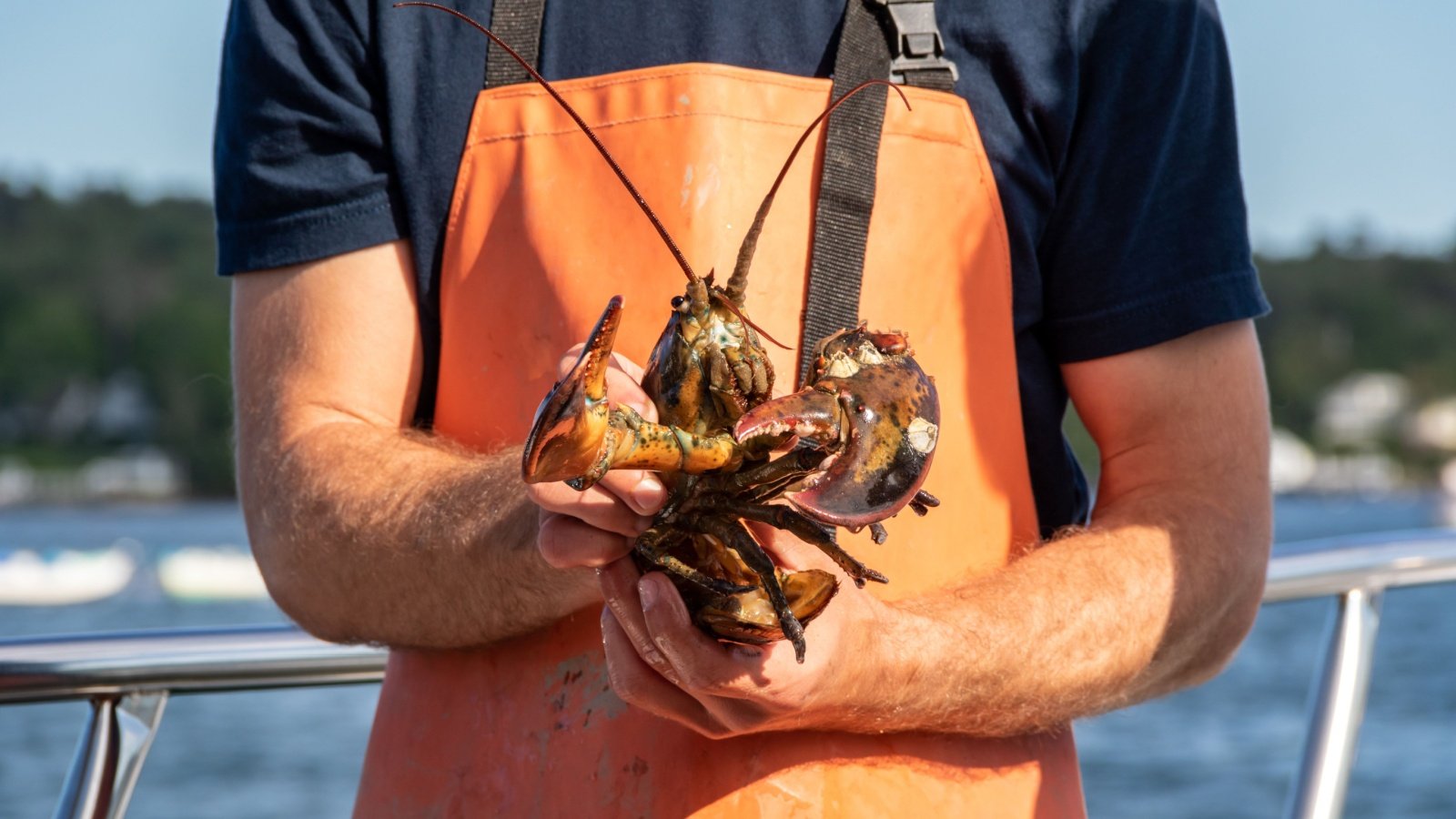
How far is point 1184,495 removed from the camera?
248 cm

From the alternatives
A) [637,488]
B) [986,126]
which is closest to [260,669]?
[637,488]

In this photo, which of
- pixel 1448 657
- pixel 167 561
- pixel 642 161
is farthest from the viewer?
pixel 167 561

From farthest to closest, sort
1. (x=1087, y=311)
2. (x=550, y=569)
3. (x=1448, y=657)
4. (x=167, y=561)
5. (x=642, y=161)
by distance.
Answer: (x=167, y=561) < (x=1448, y=657) < (x=1087, y=311) < (x=642, y=161) < (x=550, y=569)

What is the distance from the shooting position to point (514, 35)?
7.67ft

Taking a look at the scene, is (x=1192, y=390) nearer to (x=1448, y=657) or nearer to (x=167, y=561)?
(x=1448, y=657)

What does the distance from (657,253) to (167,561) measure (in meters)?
45.2

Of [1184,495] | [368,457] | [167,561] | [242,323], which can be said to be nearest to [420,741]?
[368,457]

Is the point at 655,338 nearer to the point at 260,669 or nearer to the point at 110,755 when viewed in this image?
the point at 260,669

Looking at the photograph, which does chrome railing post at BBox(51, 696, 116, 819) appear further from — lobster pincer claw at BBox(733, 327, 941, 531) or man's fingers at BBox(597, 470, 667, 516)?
lobster pincer claw at BBox(733, 327, 941, 531)

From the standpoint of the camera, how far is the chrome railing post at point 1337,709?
3.00 metres

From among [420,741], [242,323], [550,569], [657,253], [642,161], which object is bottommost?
[420,741]

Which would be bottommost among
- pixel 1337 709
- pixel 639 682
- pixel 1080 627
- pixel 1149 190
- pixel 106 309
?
pixel 106 309

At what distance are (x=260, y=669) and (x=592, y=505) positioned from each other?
145cm

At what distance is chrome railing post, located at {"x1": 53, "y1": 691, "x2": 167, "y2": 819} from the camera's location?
266 cm
